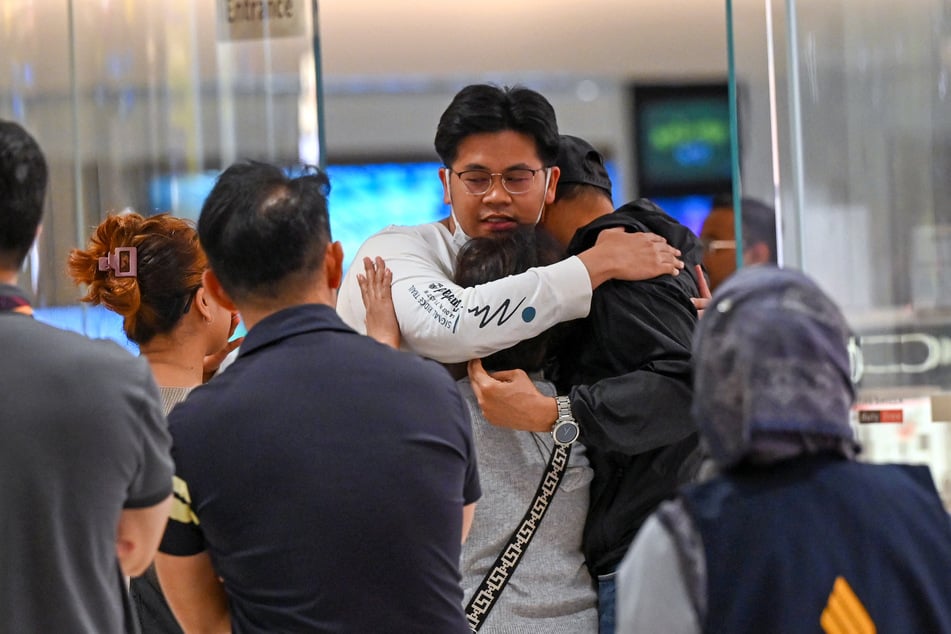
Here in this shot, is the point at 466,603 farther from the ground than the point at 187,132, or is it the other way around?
the point at 187,132

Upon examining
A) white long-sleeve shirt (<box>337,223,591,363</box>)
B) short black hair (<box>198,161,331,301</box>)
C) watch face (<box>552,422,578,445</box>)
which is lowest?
watch face (<box>552,422,578,445</box>)

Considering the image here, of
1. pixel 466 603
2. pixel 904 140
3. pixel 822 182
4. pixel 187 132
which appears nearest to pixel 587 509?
pixel 466 603

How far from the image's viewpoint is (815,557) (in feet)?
3.93

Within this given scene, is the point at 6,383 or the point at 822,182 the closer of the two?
the point at 6,383

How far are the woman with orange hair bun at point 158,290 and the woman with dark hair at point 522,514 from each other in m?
0.32

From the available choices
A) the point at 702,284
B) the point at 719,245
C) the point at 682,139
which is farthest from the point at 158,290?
the point at 682,139

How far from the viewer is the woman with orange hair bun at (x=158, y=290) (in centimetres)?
222

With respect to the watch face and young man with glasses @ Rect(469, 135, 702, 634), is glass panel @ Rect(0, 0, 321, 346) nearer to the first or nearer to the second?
young man with glasses @ Rect(469, 135, 702, 634)

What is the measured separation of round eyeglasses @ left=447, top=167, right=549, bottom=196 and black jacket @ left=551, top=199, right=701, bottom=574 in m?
0.14

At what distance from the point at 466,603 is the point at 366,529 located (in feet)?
2.00

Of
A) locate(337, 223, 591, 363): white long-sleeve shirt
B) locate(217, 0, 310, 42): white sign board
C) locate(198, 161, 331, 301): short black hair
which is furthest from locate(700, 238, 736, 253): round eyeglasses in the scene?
locate(198, 161, 331, 301): short black hair

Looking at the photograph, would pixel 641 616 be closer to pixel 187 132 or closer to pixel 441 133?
pixel 441 133

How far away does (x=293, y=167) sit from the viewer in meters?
1.82

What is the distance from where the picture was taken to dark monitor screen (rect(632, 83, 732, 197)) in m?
6.01
